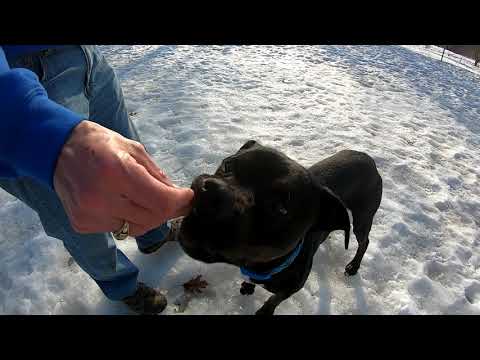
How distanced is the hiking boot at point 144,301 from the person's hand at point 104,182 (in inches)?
61.5

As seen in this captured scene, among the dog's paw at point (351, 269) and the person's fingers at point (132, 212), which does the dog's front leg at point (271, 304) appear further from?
the person's fingers at point (132, 212)

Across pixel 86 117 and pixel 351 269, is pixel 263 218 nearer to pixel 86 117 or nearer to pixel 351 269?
pixel 86 117

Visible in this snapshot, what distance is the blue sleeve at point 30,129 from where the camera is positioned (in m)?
0.95

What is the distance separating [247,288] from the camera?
2.63 meters

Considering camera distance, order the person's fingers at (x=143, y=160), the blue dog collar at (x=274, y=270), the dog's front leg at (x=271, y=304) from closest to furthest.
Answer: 1. the person's fingers at (x=143, y=160)
2. the blue dog collar at (x=274, y=270)
3. the dog's front leg at (x=271, y=304)

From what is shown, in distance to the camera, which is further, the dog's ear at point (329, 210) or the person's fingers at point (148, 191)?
the dog's ear at point (329, 210)

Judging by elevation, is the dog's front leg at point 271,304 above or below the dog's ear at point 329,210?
below

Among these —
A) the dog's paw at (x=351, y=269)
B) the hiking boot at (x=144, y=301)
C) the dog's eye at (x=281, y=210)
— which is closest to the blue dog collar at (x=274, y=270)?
the dog's eye at (x=281, y=210)

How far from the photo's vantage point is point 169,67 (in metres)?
6.45

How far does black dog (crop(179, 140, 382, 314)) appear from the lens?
1.56 m

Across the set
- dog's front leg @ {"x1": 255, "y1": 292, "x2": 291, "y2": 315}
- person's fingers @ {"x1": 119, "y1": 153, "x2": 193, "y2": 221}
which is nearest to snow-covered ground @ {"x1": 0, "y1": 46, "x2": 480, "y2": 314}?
dog's front leg @ {"x1": 255, "y1": 292, "x2": 291, "y2": 315}

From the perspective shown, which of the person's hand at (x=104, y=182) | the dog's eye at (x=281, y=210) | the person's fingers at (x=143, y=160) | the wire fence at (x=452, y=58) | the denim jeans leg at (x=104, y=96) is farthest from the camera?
the wire fence at (x=452, y=58)

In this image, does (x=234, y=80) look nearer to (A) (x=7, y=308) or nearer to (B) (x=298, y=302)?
(B) (x=298, y=302)

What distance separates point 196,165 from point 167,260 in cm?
133
